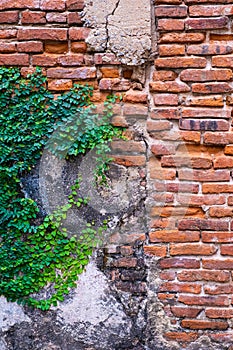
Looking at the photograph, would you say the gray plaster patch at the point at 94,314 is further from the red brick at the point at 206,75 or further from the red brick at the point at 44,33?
the red brick at the point at 44,33

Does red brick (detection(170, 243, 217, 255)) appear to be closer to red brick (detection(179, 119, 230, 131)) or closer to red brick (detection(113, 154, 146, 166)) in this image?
red brick (detection(113, 154, 146, 166))

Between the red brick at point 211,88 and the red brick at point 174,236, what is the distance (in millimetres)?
848

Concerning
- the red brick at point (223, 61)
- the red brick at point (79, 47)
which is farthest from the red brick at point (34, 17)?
the red brick at point (223, 61)

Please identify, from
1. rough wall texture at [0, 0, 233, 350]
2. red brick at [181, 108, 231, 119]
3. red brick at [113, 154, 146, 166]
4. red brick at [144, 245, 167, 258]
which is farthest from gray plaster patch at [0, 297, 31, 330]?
red brick at [181, 108, 231, 119]

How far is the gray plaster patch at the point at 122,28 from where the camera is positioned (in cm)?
251

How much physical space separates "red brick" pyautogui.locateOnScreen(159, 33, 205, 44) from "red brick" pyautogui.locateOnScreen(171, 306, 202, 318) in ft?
5.26

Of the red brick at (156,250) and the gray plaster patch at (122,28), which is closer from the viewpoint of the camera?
the gray plaster patch at (122,28)

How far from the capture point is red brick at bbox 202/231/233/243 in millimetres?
2586

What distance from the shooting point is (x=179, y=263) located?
8.62 feet

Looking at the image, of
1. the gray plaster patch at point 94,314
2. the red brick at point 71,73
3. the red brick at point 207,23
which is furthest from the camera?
the gray plaster patch at point 94,314

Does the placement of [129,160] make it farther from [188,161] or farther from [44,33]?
[44,33]

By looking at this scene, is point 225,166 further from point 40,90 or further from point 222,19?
point 40,90

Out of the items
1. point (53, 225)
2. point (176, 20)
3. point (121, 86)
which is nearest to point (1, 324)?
point (53, 225)

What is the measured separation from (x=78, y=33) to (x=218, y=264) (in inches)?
64.0
